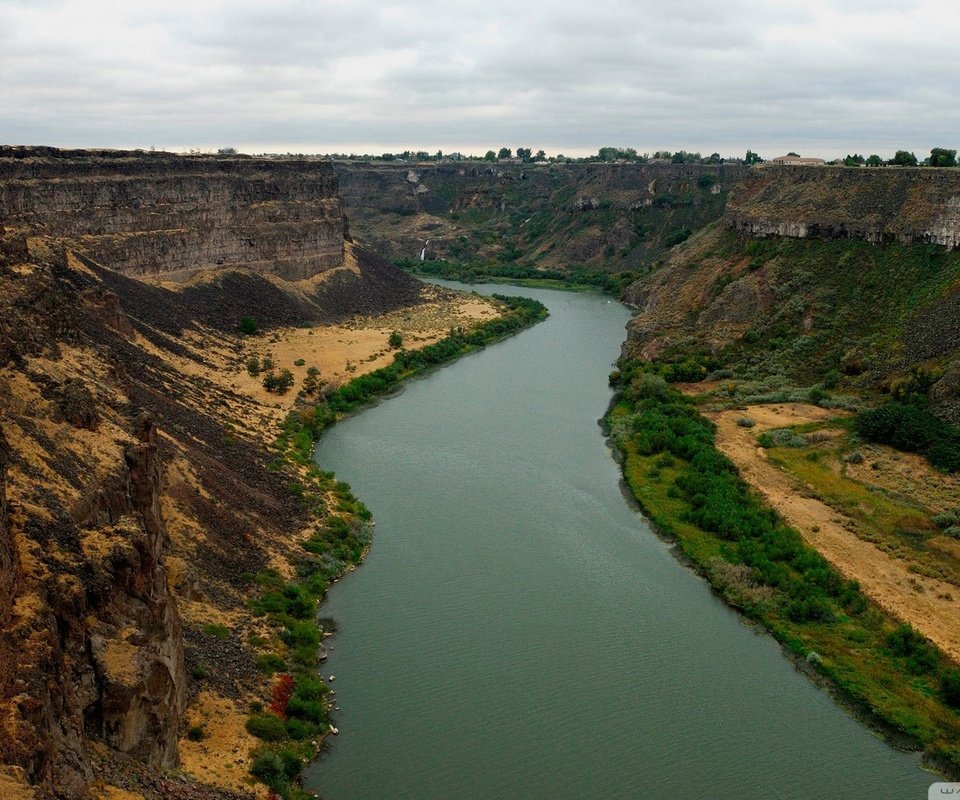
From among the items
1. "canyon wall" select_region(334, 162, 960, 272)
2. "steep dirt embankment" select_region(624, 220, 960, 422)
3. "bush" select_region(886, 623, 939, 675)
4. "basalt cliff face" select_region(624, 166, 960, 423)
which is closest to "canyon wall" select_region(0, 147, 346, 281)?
"steep dirt embankment" select_region(624, 220, 960, 422)

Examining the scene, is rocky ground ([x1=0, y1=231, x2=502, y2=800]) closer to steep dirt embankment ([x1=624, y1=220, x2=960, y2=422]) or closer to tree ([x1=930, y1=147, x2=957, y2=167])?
steep dirt embankment ([x1=624, y1=220, x2=960, y2=422])

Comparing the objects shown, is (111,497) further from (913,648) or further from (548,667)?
(913,648)

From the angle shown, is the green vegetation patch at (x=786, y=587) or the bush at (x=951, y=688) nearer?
the bush at (x=951, y=688)

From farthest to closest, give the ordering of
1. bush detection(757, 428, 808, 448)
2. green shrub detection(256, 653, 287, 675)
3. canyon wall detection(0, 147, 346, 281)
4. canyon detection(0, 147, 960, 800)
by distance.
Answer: canyon wall detection(0, 147, 346, 281) → bush detection(757, 428, 808, 448) → green shrub detection(256, 653, 287, 675) → canyon detection(0, 147, 960, 800)

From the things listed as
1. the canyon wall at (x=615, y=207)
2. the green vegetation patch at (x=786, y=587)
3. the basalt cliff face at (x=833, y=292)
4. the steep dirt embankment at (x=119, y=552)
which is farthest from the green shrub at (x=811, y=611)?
the canyon wall at (x=615, y=207)

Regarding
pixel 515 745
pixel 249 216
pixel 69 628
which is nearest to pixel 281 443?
pixel 515 745

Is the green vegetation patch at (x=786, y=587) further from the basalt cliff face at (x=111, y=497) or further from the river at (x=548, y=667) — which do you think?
the basalt cliff face at (x=111, y=497)
